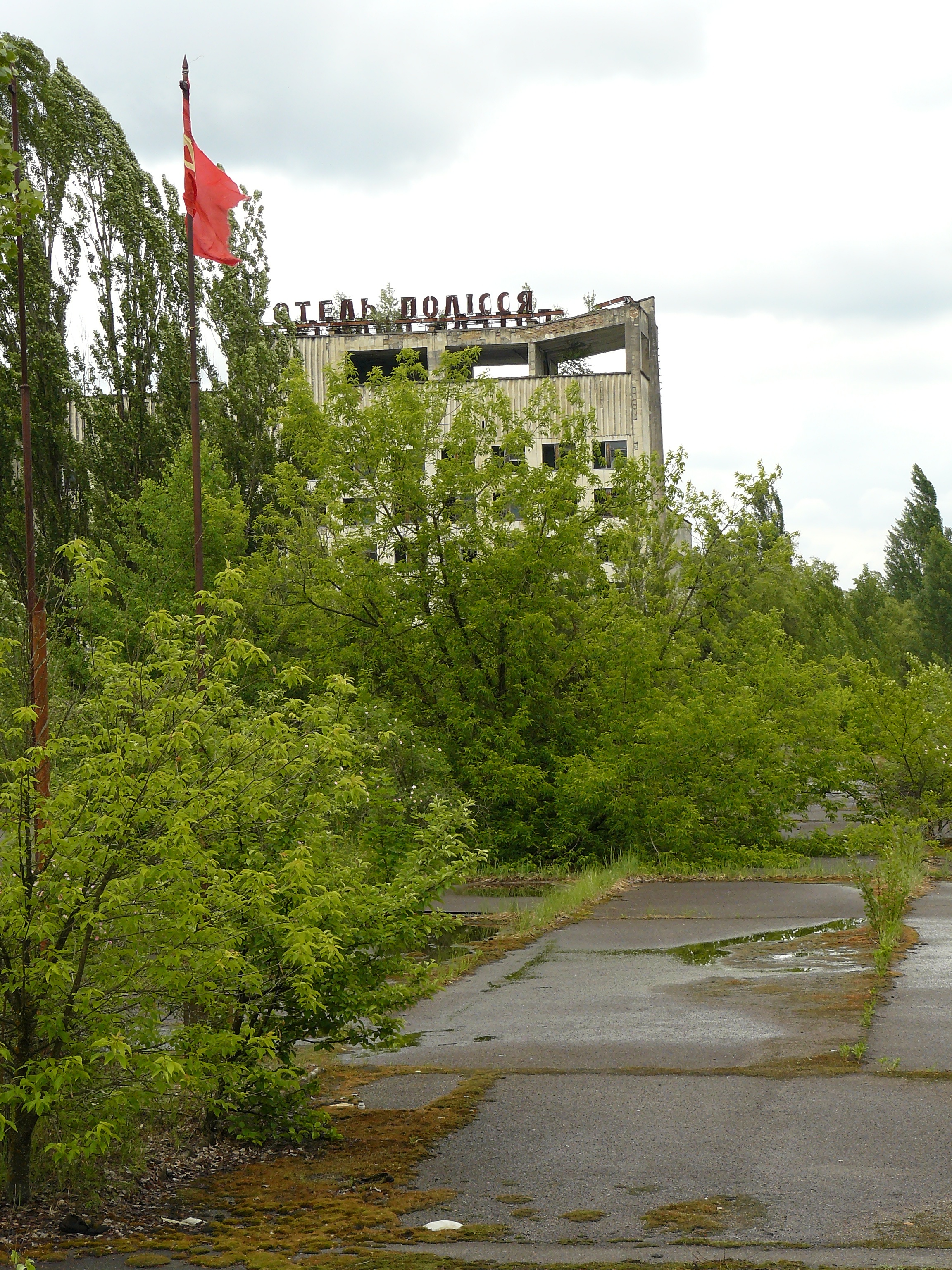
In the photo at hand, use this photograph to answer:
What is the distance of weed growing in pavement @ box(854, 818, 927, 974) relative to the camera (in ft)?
40.2

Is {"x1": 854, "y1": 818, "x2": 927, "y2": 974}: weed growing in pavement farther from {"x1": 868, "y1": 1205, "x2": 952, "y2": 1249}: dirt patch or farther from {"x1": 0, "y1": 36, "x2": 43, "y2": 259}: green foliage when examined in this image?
{"x1": 0, "y1": 36, "x2": 43, "y2": 259}: green foliage

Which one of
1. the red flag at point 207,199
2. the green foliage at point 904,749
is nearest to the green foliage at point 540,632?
the green foliage at point 904,749

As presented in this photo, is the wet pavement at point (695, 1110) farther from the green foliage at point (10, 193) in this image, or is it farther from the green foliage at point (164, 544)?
the green foliage at point (164, 544)

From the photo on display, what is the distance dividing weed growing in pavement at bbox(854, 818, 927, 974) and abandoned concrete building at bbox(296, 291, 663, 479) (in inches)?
1462

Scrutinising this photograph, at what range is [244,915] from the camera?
624 centimetres

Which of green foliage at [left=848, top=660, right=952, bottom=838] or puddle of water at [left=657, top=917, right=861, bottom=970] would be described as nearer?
puddle of water at [left=657, top=917, right=861, bottom=970]

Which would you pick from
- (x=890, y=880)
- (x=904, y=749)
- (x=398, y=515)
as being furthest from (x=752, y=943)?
(x=398, y=515)

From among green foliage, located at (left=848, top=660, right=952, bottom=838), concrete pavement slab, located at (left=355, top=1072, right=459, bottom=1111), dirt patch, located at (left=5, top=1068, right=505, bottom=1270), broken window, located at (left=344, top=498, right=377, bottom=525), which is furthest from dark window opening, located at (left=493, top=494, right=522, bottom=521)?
dirt patch, located at (left=5, top=1068, right=505, bottom=1270)

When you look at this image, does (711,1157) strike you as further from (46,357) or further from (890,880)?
(46,357)

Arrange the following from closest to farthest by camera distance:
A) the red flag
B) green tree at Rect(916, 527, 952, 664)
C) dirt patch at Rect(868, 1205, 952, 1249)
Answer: dirt patch at Rect(868, 1205, 952, 1249) → the red flag → green tree at Rect(916, 527, 952, 664)

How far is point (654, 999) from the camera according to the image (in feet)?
33.4

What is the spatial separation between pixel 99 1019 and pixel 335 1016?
1622 millimetres

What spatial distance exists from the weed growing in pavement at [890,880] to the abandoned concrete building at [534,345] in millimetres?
37123

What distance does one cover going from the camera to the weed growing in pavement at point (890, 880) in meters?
12.2
